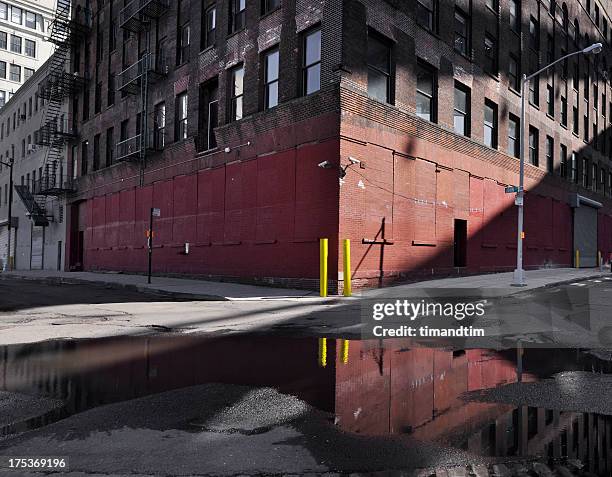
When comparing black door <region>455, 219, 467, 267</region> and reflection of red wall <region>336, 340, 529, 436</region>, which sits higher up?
black door <region>455, 219, 467, 267</region>

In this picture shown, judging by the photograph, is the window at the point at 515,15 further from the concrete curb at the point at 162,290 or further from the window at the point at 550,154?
the concrete curb at the point at 162,290

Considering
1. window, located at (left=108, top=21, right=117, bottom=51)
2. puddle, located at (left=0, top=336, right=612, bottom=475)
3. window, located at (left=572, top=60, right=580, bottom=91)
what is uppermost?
window, located at (left=108, top=21, right=117, bottom=51)

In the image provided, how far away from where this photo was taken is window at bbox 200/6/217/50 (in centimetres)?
2275

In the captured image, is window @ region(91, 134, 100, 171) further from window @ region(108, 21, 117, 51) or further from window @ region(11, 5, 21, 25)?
window @ region(11, 5, 21, 25)

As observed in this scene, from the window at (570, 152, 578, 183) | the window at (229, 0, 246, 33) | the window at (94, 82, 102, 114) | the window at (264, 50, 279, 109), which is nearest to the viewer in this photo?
the window at (264, 50, 279, 109)

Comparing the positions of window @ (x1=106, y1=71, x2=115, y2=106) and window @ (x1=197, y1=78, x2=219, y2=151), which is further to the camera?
window @ (x1=106, y1=71, x2=115, y2=106)

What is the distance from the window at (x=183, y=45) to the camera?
24689 mm

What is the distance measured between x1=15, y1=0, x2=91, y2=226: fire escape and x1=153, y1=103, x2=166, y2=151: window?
11648 mm

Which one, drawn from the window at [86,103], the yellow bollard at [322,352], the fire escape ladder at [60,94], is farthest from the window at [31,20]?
the yellow bollard at [322,352]

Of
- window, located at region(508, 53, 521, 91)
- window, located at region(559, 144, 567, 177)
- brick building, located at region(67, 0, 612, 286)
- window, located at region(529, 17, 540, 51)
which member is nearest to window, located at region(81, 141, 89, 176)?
brick building, located at region(67, 0, 612, 286)

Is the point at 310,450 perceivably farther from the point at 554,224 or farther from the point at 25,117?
the point at 25,117

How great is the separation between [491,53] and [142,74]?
60.4 ft

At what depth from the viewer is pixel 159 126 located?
2647cm

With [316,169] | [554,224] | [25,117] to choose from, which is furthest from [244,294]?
[25,117]
